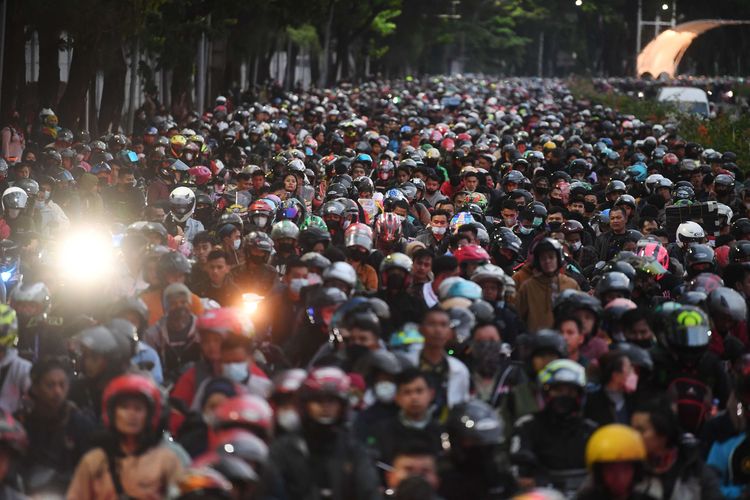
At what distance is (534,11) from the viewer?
546ft

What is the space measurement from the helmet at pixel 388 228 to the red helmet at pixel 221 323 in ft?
22.7

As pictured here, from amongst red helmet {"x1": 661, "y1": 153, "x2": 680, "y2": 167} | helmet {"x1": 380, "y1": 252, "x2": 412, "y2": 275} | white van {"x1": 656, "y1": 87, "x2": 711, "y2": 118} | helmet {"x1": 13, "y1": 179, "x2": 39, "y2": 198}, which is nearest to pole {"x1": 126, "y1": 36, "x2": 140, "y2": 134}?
red helmet {"x1": 661, "y1": 153, "x2": 680, "y2": 167}

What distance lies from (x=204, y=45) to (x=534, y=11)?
118 meters

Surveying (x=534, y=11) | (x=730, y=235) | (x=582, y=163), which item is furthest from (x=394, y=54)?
(x=730, y=235)

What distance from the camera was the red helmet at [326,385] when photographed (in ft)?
27.5

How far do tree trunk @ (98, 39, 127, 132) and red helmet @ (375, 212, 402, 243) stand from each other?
21379 mm

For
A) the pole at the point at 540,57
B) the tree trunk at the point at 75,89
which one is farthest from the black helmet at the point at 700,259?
the pole at the point at 540,57

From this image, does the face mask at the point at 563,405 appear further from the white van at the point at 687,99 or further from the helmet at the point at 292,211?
the white van at the point at 687,99

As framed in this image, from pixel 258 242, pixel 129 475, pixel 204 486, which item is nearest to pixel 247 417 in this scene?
pixel 129 475

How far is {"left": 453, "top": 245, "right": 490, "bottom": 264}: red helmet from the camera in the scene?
14.3 m

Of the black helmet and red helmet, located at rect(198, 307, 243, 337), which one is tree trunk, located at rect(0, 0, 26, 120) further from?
red helmet, located at rect(198, 307, 243, 337)

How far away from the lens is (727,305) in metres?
12.3

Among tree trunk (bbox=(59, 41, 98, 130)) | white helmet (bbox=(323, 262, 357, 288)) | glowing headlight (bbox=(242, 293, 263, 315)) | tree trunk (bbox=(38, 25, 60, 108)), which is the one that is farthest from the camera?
tree trunk (bbox=(59, 41, 98, 130))

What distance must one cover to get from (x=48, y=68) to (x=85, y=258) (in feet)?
73.6
